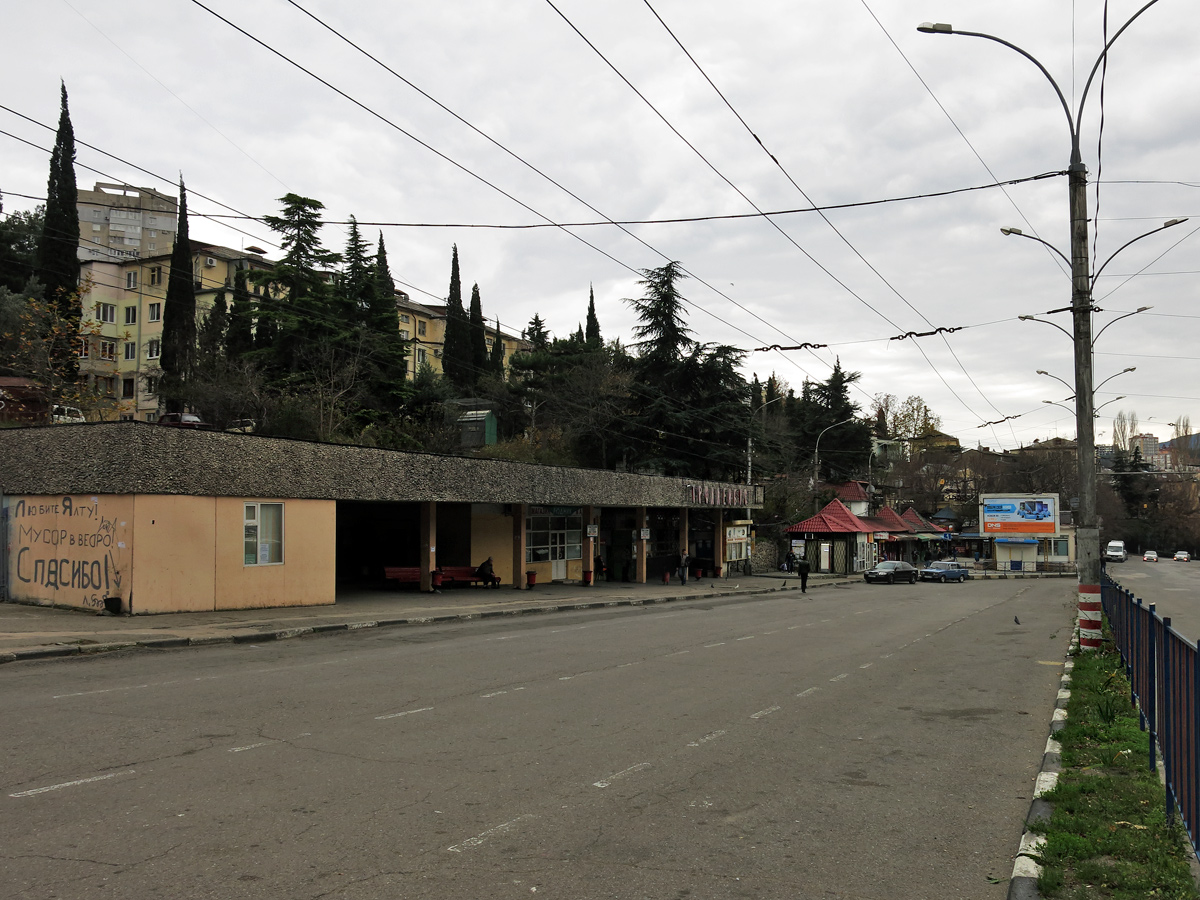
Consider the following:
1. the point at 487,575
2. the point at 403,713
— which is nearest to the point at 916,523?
the point at 487,575

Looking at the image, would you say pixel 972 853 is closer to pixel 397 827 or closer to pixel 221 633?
pixel 397 827

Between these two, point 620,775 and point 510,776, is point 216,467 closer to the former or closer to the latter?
point 510,776

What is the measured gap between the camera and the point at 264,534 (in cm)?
2097

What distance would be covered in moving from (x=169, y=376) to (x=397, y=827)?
44693 mm

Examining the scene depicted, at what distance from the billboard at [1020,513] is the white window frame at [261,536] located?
61467 mm

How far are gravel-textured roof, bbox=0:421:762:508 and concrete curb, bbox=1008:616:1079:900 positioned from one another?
1670cm

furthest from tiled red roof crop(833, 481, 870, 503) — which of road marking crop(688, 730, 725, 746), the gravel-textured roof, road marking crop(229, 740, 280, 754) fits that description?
road marking crop(229, 740, 280, 754)

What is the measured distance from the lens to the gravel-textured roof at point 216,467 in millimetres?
18172

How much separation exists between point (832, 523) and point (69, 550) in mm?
46934

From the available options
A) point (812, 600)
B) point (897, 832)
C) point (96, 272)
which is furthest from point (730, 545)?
point (96, 272)

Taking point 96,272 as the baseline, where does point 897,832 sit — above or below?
below

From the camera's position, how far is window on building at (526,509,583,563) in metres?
35.0

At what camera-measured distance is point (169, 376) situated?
44969mm

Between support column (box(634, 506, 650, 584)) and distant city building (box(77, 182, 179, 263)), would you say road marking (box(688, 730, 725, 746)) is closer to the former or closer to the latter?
support column (box(634, 506, 650, 584))
